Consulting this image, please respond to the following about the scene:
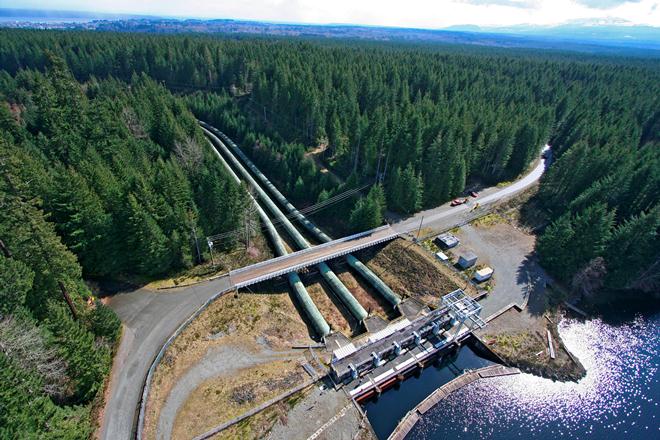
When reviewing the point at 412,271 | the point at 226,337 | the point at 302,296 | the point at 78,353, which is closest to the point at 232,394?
the point at 226,337

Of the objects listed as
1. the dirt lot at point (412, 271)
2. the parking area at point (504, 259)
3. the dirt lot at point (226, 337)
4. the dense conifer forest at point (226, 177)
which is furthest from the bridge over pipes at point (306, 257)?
the parking area at point (504, 259)

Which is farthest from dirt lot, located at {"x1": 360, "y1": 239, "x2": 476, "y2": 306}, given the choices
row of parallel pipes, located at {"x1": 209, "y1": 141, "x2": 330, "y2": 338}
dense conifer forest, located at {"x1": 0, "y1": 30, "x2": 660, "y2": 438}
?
row of parallel pipes, located at {"x1": 209, "y1": 141, "x2": 330, "y2": 338}

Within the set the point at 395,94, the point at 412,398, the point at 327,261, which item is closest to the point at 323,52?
the point at 395,94

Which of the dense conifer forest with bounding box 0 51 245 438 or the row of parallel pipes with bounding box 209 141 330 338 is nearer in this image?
the dense conifer forest with bounding box 0 51 245 438

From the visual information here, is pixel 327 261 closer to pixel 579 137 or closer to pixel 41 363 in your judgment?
pixel 41 363

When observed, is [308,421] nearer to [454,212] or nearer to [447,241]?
[447,241]

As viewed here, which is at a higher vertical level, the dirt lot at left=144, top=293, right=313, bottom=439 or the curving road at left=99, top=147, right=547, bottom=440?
the curving road at left=99, top=147, right=547, bottom=440

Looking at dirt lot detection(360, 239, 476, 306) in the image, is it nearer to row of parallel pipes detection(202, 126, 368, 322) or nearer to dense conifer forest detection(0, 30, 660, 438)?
dense conifer forest detection(0, 30, 660, 438)
